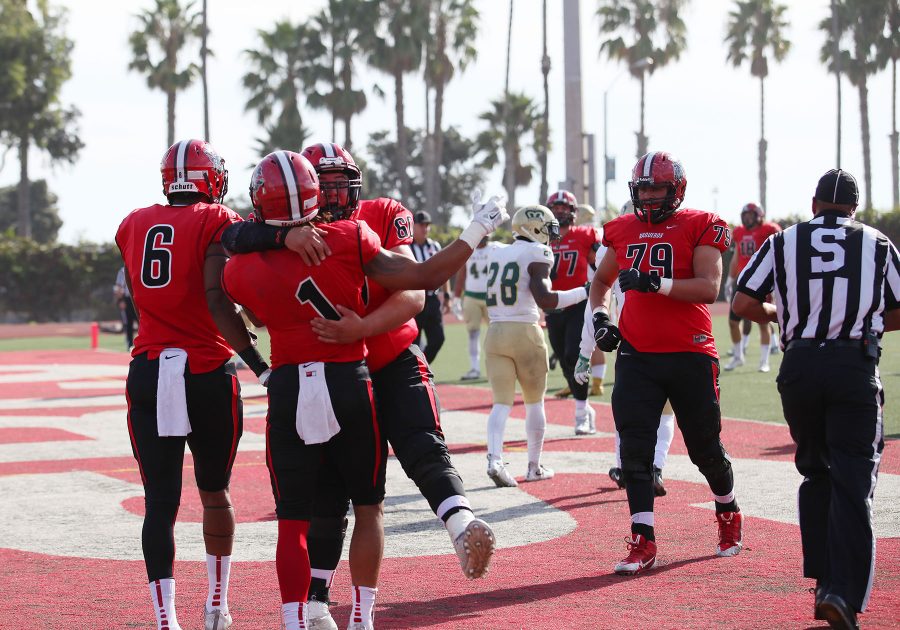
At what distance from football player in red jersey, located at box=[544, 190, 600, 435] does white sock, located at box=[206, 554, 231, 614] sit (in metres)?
6.78

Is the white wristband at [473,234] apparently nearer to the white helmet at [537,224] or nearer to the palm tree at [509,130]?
the white helmet at [537,224]

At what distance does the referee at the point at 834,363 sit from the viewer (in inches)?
218

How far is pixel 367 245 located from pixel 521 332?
4.65m

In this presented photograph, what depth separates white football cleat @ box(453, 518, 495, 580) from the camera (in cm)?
505

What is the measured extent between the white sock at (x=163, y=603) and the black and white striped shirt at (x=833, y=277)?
2963mm

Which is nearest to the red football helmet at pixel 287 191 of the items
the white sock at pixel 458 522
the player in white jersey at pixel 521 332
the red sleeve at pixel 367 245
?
the red sleeve at pixel 367 245

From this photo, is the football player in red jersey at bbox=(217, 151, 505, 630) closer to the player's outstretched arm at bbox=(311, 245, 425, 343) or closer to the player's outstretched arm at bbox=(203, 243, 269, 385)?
the player's outstretched arm at bbox=(311, 245, 425, 343)

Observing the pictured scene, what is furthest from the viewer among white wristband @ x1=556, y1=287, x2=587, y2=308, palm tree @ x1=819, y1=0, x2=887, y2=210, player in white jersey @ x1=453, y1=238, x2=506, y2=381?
palm tree @ x1=819, y1=0, x2=887, y2=210

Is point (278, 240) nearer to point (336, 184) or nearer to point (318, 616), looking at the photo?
point (336, 184)

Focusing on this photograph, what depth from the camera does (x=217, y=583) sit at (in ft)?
19.3

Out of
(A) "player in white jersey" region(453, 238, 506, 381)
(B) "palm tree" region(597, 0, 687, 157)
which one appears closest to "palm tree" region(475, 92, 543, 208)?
(B) "palm tree" region(597, 0, 687, 157)

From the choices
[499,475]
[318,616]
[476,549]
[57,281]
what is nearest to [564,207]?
[499,475]

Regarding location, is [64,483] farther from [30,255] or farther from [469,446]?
[30,255]

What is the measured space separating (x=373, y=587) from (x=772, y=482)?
181 inches
